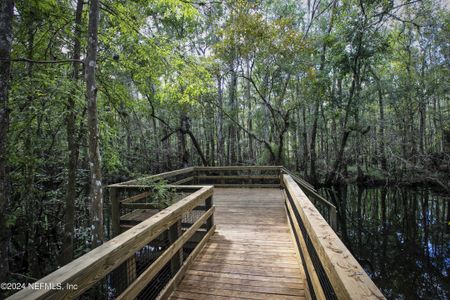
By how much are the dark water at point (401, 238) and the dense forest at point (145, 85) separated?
1862mm

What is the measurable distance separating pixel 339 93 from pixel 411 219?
732 centimetres

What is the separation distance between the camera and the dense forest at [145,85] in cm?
373

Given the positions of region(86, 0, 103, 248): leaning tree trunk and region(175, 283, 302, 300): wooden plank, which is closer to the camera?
region(175, 283, 302, 300): wooden plank

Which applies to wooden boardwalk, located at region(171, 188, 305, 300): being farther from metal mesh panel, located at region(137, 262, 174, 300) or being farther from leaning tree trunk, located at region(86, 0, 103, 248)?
leaning tree trunk, located at region(86, 0, 103, 248)

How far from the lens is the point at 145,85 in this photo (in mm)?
5906

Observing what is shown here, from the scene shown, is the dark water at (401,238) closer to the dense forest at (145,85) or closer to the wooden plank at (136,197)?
the dense forest at (145,85)

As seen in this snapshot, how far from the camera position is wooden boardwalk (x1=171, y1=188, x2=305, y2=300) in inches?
97.4

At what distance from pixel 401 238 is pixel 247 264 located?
6.96 meters

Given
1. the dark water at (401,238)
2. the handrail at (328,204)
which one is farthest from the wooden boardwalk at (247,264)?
the dark water at (401,238)

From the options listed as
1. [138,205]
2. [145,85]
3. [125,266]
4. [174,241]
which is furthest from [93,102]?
[145,85]

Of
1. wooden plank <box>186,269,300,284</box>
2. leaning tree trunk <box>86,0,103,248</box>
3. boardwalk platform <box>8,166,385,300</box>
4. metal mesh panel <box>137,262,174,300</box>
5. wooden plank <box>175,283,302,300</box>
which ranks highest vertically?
leaning tree trunk <box>86,0,103,248</box>

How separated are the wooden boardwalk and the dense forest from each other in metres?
1.81

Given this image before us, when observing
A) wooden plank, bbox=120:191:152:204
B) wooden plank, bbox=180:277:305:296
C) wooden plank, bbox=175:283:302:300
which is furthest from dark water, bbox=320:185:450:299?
wooden plank, bbox=120:191:152:204

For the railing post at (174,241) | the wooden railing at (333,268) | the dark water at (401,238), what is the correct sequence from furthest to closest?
the dark water at (401,238) → the railing post at (174,241) → the wooden railing at (333,268)
